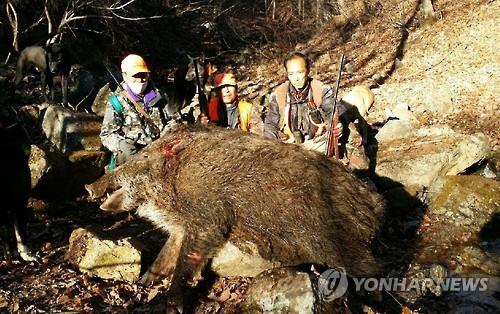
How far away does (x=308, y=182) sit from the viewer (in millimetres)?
4203

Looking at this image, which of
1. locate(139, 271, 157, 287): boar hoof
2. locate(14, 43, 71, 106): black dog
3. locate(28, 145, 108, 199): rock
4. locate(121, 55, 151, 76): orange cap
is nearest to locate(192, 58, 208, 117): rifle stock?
locate(121, 55, 151, 76): orange cap

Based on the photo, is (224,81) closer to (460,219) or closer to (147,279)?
(147,279)

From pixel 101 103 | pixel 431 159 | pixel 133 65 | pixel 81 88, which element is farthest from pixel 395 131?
pixel 81 88

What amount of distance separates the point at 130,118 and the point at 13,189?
1.43 metres

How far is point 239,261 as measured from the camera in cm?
445

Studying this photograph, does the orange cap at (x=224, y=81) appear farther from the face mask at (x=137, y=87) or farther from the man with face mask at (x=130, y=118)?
the face mask at (x=137, y=87)

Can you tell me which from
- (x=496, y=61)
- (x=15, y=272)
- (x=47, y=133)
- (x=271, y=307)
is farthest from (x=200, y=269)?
(x=496, y=61)

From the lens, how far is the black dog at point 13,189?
16.6 feet

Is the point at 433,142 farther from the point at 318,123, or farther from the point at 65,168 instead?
the point at 65,168

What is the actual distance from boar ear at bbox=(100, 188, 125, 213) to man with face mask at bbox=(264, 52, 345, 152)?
1.94 meters

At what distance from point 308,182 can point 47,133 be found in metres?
6.85

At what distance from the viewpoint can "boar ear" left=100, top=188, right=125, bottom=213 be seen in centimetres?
462

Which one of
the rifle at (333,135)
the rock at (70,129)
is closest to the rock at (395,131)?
the rifle at (333,135)

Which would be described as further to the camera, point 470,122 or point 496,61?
point 496,61
